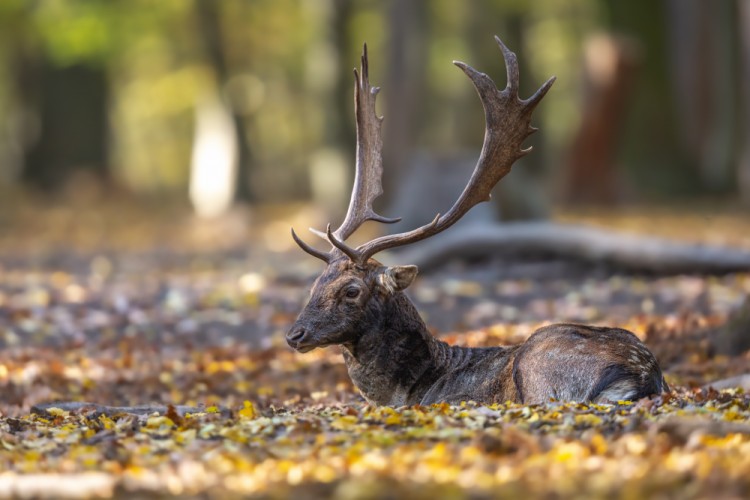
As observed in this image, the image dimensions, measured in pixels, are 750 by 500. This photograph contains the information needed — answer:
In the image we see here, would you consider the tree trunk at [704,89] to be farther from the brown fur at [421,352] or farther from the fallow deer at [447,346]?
the brown fur at [421,352]

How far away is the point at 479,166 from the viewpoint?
7.26m

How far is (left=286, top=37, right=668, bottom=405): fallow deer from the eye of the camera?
623 cm

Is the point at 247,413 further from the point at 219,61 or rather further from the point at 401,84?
the point at 219,61

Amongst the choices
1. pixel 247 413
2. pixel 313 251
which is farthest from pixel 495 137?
pixel 247 413

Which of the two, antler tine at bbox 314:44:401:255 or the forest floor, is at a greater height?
antler tine at bbox 314:44:401:255

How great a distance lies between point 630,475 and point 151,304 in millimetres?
8949

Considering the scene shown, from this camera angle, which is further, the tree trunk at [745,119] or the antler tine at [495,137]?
the tree trunk at [745,119]

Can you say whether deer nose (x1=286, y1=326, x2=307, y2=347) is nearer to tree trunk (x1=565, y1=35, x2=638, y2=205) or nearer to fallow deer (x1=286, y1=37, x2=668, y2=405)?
fallow deer (x1=286, y1=37, x2=668, y2=405)

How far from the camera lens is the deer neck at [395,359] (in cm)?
693

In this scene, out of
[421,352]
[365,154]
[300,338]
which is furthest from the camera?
[365,154]

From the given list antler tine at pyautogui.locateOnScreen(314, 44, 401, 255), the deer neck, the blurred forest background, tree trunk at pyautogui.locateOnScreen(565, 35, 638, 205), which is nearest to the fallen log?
the blurred forest background

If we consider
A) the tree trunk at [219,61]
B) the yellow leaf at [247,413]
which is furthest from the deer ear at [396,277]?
the tree trunk at [219,61]

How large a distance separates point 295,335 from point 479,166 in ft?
5.15

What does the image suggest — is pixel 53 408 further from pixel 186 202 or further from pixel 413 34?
pixel 186 202
